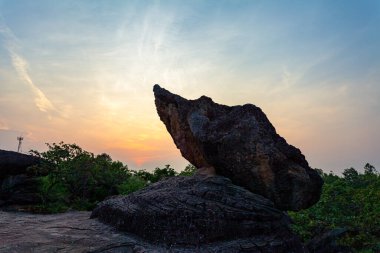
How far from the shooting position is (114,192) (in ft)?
103

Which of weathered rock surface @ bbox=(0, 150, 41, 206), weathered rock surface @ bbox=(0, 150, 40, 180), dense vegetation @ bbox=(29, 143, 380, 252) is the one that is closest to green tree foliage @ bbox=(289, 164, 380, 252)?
dense vegetation @ bbox=(29, 143, 380, 252)

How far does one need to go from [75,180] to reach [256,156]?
17.2 meters

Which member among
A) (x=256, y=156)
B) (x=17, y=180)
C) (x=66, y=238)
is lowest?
(x=66, y=238)

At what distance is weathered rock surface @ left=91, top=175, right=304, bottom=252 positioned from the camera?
13.4m

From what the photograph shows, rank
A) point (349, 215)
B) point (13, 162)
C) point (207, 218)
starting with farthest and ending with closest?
point (349, 215)
point (13, 162)
point (207, 218)

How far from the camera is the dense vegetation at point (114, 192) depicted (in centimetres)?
2473

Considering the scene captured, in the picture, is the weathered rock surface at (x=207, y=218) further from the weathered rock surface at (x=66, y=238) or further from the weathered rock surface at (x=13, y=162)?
the weathered rock surface at (x=13, y=162)

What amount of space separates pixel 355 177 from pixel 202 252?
37250 millimetres

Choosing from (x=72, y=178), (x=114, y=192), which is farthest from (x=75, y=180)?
(x=114, y=192)

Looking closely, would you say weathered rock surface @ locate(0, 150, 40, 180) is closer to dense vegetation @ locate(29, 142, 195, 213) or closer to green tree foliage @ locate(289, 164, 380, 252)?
dense vegetation @ locate(29, 142, 195, 213)

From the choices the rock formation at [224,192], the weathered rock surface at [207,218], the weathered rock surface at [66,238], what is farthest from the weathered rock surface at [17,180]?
the weathered rock surface at [207,218]

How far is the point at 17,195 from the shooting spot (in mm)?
26562

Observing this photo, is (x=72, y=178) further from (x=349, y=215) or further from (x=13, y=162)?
(x=349, y=215)

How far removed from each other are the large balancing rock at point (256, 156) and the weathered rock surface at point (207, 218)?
77cm
